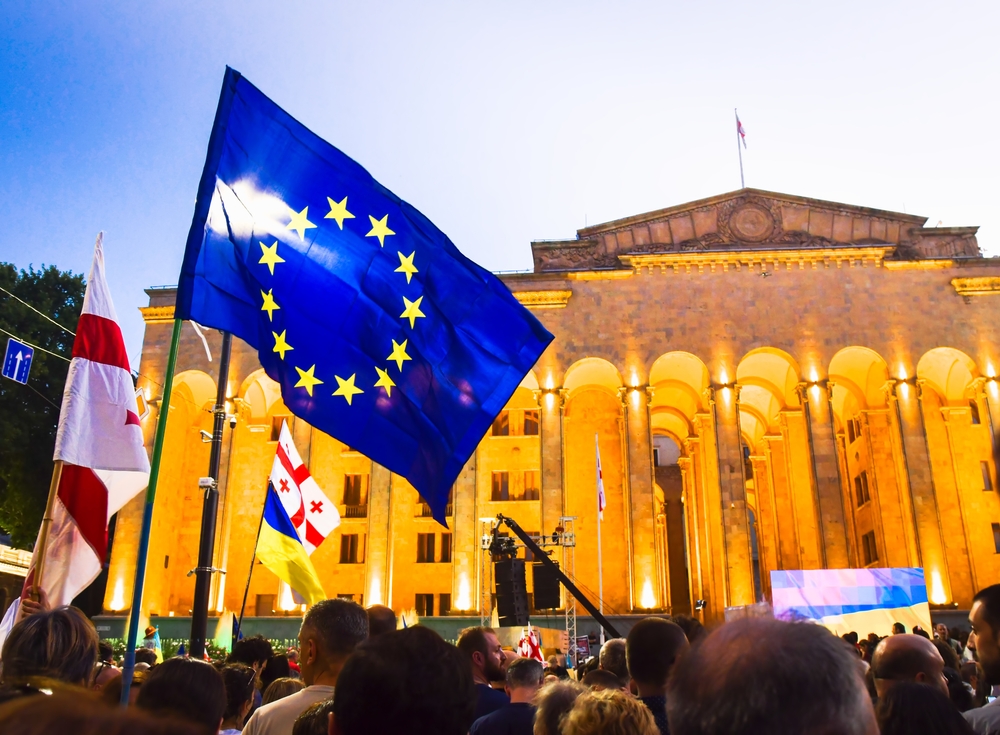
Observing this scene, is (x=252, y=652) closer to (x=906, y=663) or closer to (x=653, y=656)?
(x=653, y=656)

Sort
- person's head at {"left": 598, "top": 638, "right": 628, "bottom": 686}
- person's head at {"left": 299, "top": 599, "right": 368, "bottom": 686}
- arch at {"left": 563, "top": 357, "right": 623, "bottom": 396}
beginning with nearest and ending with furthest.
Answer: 1. person's head at {"left": 299, "top": 599, "right": 368, "bottom": 686}
2. person's head at {"left": 598, "top": 638, "right": 628, "bottom": 686}
3. arch at {"left": 563, "top": 357, "right": 623, "bottom": 396}

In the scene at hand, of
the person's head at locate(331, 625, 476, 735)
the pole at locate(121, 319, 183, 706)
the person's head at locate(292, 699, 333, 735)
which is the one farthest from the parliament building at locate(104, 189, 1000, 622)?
the person's head at locate(331, 625, 476, 735)

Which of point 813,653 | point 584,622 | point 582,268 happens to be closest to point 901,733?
point 813,653

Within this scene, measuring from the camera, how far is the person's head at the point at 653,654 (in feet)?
15.4

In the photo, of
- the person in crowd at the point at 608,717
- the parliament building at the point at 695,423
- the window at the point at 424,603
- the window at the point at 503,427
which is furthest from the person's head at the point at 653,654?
the window at the point at 503,427

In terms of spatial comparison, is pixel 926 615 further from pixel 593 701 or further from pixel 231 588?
pixel 231 588

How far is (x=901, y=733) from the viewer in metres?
3.55

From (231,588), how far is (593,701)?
34824 mm

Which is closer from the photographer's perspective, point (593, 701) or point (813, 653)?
point (813, 653)

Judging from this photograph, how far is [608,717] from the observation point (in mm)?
3684

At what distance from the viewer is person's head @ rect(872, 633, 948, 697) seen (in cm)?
466

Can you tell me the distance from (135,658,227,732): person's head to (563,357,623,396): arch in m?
30.9

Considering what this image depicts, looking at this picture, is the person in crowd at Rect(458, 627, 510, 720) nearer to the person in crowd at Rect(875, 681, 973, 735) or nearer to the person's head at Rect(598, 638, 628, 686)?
the person's head at Rect(598, 638, 628, 686)

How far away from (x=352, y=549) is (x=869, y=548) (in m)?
22.9
